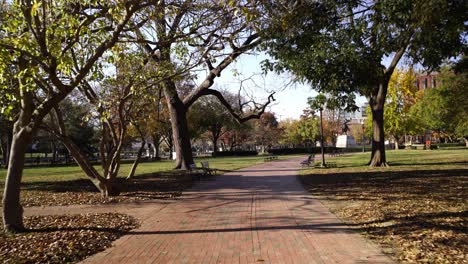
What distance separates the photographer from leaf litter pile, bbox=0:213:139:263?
6.17 metres

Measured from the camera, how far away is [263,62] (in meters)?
15.9

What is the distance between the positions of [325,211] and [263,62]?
786 centimetres

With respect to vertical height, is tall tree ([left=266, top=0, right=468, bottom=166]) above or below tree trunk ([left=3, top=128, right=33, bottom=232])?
above

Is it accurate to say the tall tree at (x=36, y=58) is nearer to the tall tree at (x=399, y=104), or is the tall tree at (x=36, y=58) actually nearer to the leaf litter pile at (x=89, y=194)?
the leaf litter pile at (x=89, y=194)

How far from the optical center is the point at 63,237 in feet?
24.0

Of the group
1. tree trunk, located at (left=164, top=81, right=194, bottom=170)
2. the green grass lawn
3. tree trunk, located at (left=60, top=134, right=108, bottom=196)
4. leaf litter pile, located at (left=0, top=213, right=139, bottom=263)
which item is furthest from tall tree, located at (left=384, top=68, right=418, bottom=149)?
leaf litter pile, located at (left=0, top=213, right=139, bottom=263)

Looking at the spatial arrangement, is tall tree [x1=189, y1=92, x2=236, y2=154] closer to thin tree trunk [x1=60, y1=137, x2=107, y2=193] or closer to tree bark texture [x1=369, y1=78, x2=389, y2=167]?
tree bark texture [x1=369, y1=78, x2=389, y2=167]

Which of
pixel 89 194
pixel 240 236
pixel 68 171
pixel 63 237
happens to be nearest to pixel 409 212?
pixel 240 236

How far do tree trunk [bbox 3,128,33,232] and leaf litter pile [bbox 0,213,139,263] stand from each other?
23 cm

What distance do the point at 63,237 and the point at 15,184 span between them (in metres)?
1.41

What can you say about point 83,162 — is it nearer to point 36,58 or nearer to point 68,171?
point 36,58

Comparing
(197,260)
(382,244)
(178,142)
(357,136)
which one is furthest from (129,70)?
(357,136)

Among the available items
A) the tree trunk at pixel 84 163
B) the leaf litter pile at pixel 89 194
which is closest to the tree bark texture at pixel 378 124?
the leaf litter pile at pixel 89 194

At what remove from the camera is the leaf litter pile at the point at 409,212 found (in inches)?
239
